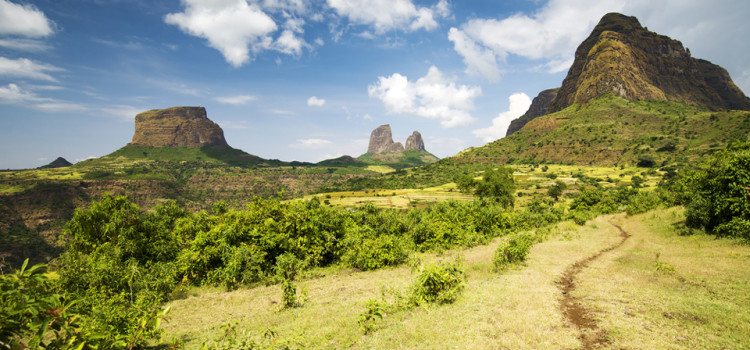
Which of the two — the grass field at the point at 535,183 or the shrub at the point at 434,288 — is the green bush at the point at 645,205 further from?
the shrub at the point at 434,288

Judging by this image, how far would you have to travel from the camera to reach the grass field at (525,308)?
7746 mm

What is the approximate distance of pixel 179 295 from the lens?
16.9 meters

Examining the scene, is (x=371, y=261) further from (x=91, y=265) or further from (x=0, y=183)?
(x=0, y=183)

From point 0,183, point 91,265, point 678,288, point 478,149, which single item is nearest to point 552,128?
point 478,149

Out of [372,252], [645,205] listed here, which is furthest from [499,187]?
[372,252]

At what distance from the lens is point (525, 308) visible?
995 centimetres

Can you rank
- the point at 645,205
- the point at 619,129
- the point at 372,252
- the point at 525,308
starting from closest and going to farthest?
1. the point at 525,308
2. the point at 372,252
3. the point at 645,205
4. the point at 619,129

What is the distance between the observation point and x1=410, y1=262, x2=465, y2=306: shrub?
11086mm

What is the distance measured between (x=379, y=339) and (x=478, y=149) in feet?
619

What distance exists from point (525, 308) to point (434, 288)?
3272mm

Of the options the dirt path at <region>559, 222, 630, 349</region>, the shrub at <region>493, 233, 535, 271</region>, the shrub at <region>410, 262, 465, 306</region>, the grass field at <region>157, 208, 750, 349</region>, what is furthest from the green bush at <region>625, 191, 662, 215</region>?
the shrub at <region>410, 262, 465, 306</region>

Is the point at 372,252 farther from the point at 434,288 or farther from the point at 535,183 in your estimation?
the point at 535,183

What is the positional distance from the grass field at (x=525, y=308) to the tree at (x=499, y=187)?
108 ft

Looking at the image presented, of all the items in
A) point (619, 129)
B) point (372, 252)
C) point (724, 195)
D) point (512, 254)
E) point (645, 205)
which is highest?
point (619, 129)
